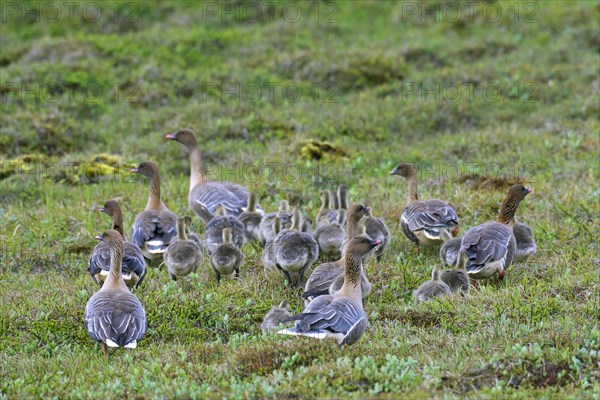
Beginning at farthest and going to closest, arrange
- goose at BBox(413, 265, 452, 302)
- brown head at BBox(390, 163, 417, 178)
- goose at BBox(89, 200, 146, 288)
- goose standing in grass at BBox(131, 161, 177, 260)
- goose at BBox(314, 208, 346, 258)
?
1. brown head at BBox(390, 163, 417, 178)
2. goose standing in grass at BBox(131, 161, 177, 260)
3. goose at BBox(314, 208, 346, 258)
4. goose at BBox(89, 200, 146, 288)
5. goose at BBox(413, 265, 452, 302)

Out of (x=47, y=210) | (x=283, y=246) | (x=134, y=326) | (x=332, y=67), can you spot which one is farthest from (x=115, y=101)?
(x=134, y=326)

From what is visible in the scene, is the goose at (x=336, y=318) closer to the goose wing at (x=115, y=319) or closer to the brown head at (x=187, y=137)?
the goose wing at (x=115, y=319)

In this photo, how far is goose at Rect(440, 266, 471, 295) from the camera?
10016mm

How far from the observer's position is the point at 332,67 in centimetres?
1992

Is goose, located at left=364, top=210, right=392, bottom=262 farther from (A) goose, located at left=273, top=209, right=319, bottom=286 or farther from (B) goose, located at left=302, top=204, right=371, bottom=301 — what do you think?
(B) goose, located at left=302, top=204, right=371, bottom=301

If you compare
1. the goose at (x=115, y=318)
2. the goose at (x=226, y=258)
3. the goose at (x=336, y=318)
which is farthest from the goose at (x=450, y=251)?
the goose at (x=115, y=318)

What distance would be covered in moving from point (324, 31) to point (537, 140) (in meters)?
8.19

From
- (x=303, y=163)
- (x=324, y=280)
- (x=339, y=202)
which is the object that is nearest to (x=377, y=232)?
(x=339, y=202)

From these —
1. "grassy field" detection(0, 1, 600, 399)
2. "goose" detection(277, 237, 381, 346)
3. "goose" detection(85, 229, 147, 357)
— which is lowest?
"grassy field" detection(0, 1, 600, 399)

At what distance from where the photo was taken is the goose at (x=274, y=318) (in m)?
8.89

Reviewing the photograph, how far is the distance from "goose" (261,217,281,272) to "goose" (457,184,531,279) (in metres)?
2.17

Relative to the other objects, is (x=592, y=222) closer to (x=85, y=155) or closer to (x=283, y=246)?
(x=283, y=246)

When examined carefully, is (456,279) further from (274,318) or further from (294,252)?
(274,318)

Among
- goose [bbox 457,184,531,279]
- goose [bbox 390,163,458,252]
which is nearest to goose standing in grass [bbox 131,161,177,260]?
goose [bbox 390,163,458,252]
